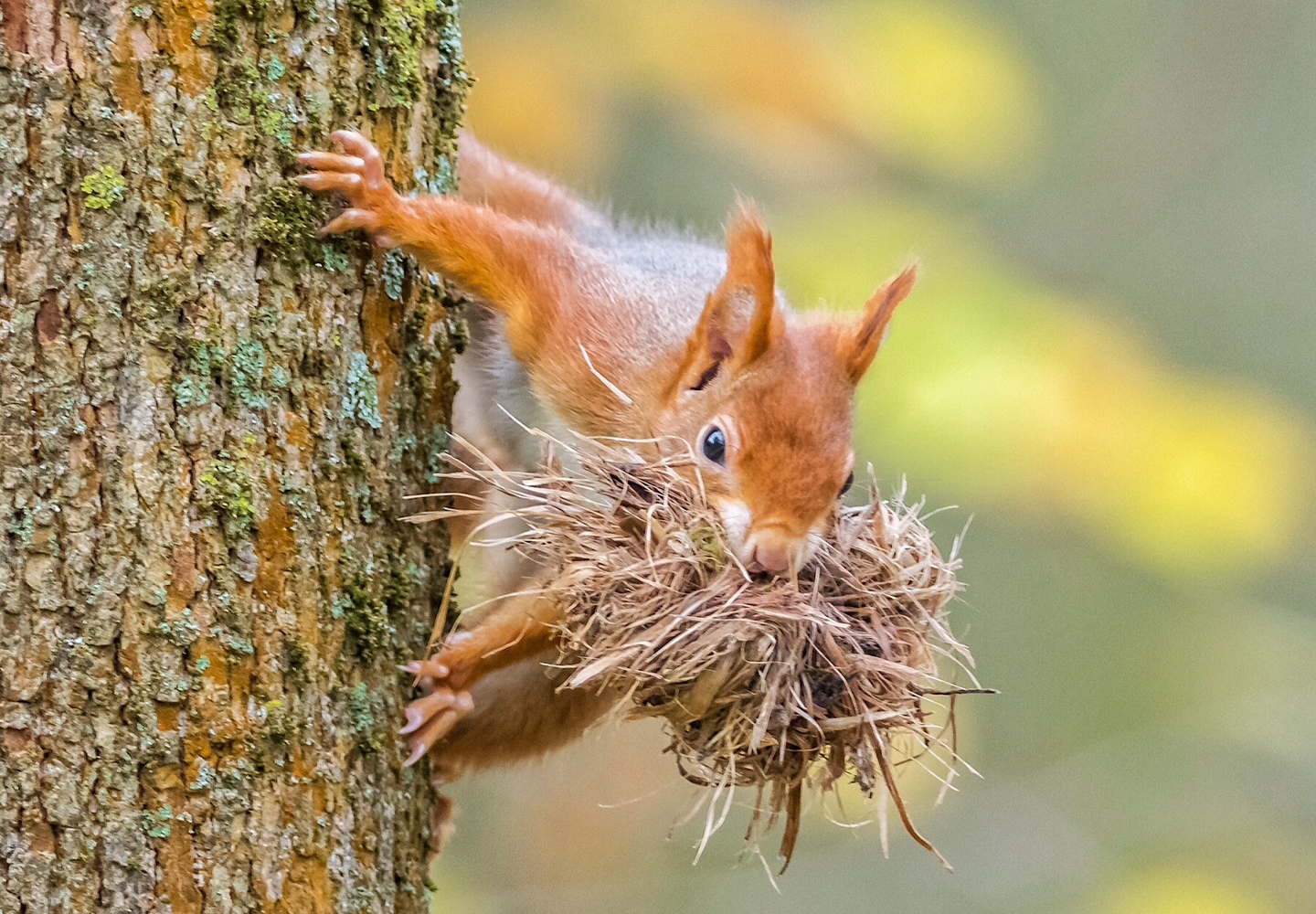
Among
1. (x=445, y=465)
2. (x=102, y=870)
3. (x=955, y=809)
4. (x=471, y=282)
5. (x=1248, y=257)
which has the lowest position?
(x=955, y=809)

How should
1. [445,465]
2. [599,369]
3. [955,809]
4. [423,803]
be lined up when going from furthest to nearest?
[955,809] < [599,369] < [445,465] < [423,803]

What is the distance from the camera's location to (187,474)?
1831 millimetres

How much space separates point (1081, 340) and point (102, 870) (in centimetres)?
402

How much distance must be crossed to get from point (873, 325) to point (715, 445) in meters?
0.45

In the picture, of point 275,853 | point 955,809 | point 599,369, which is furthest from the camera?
point 955,809

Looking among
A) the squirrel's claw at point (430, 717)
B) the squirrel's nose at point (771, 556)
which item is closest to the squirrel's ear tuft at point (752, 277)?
the squirrel's nose at point (771, 556)

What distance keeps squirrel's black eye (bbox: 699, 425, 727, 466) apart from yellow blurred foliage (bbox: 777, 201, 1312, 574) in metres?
2.03

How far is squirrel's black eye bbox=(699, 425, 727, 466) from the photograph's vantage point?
2.40m

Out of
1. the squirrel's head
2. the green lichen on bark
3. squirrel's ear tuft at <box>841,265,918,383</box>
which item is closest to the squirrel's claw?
the squirrel's head

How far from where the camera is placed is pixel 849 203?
16.0 ft

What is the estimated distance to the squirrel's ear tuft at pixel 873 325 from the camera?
262cm

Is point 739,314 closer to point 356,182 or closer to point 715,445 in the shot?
point 715,445

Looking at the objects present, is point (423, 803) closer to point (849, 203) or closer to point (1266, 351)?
point (849, 203)

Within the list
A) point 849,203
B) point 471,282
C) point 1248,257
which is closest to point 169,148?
point 471,282
